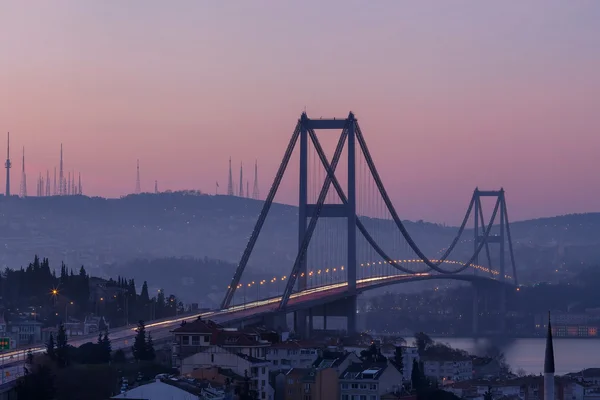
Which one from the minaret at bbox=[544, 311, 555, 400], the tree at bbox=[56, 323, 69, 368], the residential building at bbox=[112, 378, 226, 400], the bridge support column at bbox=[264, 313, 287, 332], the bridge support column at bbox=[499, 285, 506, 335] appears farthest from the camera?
the bridge support column at bbox=[499, 285, 506, 335]

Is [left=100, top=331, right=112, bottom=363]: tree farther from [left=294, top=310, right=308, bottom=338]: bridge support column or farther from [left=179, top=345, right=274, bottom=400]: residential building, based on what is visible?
[left=294, top=310, right=308, bottom=338]: bridge support column

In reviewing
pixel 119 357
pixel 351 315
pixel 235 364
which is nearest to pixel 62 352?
pixel 119 357

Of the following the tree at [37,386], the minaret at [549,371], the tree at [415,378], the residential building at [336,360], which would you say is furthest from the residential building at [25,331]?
the minaret at [549,371]

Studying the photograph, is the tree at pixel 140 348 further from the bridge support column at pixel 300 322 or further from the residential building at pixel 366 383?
the bridge support column at pixel 300 322

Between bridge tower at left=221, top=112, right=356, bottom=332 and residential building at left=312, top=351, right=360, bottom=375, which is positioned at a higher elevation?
bridge tower at left=221, top=112, right=356, bottom=332

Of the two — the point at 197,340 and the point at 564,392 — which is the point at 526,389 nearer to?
the point at 564,392

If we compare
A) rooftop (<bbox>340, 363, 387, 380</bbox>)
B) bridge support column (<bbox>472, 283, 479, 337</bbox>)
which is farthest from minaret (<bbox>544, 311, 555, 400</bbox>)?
bridge support column (<bbox>472, 283, 479, 337</bbox>)

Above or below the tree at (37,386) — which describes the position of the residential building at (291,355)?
above
